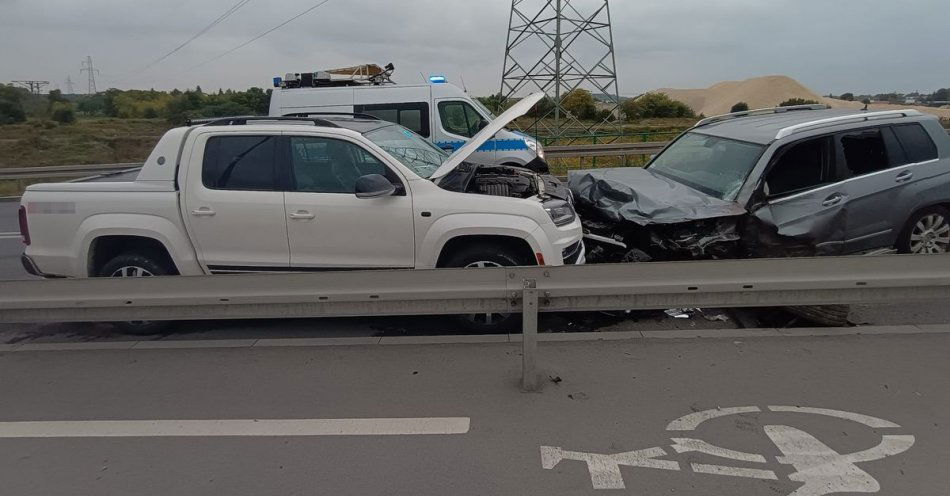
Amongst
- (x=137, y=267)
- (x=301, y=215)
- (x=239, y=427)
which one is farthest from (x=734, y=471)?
(x=137, y=267)

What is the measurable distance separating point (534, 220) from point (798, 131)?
2956 millimetres

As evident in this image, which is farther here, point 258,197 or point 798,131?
point 798,131

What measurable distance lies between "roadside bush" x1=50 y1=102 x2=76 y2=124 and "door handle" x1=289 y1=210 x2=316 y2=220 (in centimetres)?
4325

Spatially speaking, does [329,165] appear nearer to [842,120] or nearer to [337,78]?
[842,120]

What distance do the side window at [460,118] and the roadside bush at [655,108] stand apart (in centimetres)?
2709

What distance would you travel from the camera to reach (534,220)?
5059 millimetres

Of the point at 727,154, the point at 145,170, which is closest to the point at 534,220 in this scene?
the point at 727,154

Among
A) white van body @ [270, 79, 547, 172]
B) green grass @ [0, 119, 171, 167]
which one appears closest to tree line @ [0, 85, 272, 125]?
green grass @ [0, 119, 171, 167]

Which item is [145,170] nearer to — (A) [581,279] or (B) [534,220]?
(B) [534,220]

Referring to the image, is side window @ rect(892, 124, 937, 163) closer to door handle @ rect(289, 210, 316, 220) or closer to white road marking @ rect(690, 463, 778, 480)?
white road marking @ rect(690, 463, 778, 480)

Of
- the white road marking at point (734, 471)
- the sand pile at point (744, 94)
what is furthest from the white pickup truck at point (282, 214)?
the sand pile at point (744, 94)

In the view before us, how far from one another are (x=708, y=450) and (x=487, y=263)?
2.31 metres

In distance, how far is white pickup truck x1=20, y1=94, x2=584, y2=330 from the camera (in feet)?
16.8

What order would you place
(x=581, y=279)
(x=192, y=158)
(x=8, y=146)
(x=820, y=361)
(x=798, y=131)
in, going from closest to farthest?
(x=581, y=279)
(x=820, y=361)
(x=192, y=158)
(x=798, y=131)
(x=8, y=146)
